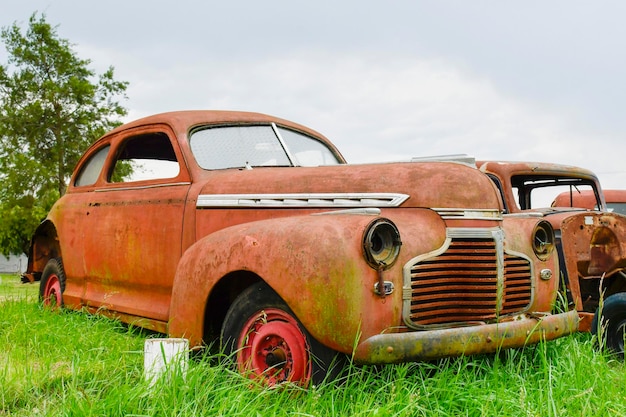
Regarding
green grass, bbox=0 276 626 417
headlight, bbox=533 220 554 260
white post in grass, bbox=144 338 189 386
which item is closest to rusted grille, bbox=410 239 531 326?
green grass, bbox=0 276 626 417

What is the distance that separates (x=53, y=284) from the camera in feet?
20.5

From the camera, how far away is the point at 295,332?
3.02 meters

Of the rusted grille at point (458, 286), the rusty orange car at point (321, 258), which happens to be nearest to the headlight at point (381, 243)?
the rusty orange car at point (321, 258)

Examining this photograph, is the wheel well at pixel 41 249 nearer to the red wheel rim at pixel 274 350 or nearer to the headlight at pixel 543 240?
the red wheel rim at pixel 274 350

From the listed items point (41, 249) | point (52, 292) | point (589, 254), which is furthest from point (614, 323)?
point (41, 249)

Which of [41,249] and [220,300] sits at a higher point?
[41,249]

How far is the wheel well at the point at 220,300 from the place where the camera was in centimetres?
345

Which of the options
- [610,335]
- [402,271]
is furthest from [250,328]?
[610,335]

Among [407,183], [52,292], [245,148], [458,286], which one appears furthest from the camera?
[52,292]

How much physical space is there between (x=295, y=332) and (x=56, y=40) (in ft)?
85.6

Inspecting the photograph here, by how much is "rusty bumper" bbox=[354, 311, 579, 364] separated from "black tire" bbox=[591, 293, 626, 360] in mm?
1687

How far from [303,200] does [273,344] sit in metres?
0.87

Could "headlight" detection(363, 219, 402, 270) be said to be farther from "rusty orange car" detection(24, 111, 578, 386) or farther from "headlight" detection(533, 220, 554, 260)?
"headlight" detection(533, 220, 554, 260)

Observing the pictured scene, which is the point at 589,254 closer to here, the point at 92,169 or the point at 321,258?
the point at 321,258
